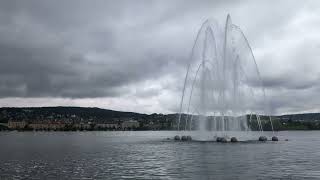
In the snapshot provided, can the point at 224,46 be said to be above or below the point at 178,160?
above

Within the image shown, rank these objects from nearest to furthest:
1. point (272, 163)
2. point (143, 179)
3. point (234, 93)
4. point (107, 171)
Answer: point (143, 179) < point (107, 171) < point (272, 163) < point (234, 93)

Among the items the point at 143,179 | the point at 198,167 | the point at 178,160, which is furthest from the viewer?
the point at 178,160

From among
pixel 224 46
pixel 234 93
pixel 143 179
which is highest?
pixel 224 46

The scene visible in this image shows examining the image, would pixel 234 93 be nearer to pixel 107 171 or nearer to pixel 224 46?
pixel 224 46

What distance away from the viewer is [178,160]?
75375 mm

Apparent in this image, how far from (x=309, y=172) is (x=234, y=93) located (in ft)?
180

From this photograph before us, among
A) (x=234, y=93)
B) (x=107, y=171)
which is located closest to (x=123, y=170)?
(x=107, y=171)

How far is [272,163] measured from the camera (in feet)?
229

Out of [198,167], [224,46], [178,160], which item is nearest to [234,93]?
[224,46]

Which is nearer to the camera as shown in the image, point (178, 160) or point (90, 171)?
point (90, 171)

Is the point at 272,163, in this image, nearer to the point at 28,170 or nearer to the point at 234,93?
the point at 28,170

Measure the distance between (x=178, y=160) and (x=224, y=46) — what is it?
143 feet

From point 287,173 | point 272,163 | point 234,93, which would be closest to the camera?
point 287,173

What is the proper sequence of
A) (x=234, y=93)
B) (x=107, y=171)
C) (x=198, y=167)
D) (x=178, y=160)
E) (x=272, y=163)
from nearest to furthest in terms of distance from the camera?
(x=107, y=171) < (x=198, y=167) < (x=272, y=163) < (x=178, y=160) < (x=234, y=93)
